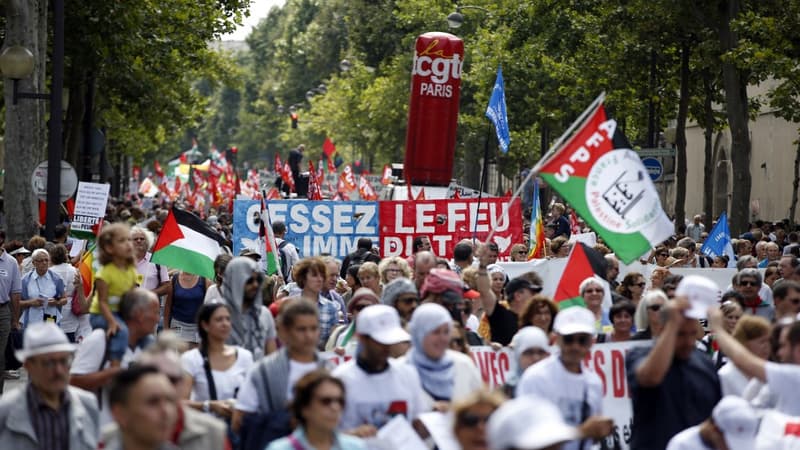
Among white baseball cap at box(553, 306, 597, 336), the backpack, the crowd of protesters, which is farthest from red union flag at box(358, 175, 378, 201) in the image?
white baseball cap at box(553, 306, 597, 336)

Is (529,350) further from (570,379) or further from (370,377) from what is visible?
(370,377)

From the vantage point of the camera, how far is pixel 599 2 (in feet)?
111

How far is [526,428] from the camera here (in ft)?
17.6

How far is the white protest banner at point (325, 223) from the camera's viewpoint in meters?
21.6

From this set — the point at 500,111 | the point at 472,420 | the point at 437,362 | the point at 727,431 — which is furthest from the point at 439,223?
the point at 472,420

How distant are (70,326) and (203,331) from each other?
7391 millimetres

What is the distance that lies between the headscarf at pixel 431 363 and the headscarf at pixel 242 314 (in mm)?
1869

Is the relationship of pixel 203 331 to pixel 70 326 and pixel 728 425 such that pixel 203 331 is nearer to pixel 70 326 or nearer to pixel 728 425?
pixel 728 425

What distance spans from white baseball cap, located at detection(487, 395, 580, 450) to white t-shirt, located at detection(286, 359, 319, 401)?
2.77m

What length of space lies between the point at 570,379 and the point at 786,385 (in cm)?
99

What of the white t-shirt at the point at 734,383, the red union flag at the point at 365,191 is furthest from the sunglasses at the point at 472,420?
the red union flag at the point at 365,191

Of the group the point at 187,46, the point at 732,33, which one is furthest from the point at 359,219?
the point at 187,46

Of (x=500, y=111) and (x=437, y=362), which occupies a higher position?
(x=500, y=111)

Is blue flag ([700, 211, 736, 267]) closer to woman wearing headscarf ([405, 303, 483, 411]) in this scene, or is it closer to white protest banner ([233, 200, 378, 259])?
white protest banner ([233, 200, 378, 259])
